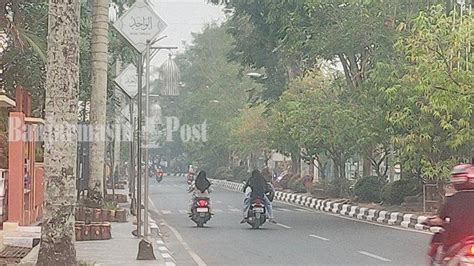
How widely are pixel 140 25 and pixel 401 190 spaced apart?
1803 cm

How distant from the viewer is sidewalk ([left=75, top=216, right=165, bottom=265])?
16.2m

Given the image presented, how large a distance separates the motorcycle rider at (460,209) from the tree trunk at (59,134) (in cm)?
565

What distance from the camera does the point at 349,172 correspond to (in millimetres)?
63000

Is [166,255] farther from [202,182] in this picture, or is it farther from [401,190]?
Answer: [401,190]

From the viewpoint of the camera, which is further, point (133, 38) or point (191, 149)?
point (191, 149)

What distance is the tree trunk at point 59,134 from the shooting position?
13695 millimetres

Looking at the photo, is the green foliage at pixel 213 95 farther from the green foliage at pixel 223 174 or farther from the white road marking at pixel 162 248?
the white road marking at pixel 162 248

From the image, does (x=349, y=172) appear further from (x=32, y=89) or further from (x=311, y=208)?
(x=32, y=89)

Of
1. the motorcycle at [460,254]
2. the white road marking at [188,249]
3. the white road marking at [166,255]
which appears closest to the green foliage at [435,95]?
the white road marking at [188,249]

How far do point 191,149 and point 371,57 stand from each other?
53247 millimetres

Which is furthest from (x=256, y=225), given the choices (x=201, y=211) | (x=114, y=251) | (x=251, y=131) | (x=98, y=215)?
(x=251, y=131)

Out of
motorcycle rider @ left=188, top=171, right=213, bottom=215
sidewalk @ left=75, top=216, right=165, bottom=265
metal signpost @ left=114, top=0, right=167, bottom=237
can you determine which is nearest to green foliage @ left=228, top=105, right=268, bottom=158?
motorcycle rider @ left=188, top=171, right=213, bottom=215

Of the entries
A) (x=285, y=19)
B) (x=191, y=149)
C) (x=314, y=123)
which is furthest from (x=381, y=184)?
(x=191, y=149)

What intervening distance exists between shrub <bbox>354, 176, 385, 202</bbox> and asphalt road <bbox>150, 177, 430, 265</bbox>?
188 inches
